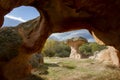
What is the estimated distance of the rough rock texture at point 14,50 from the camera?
33.0 feet

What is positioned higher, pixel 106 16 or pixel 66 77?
pixel 106 16

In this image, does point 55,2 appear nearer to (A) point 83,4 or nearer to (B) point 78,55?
(A) point 83,4

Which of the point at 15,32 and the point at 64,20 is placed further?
the point at 15,32

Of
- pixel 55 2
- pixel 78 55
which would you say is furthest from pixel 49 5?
pixel 78 55

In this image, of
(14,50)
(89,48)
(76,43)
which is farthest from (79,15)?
(89,48)

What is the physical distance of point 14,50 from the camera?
10117 mm

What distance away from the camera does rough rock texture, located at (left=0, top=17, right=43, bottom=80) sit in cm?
1006

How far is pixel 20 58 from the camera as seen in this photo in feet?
34.3

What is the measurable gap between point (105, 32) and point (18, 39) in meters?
3.32

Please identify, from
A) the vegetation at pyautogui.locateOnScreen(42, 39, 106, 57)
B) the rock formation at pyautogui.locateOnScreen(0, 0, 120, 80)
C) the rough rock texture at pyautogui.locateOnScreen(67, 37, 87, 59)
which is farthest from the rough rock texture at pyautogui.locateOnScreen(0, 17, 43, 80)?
the vegetation at pyautogui.locateOnScreen(42, 39, 106, 57)

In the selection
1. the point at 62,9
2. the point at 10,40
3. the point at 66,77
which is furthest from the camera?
the point at 66,77

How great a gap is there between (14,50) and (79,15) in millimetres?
2804

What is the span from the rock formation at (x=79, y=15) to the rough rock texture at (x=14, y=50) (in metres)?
0.89

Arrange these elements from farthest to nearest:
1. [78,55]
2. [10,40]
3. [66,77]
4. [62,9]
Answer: [78,55]
[66,77]
[10,40]
[62,9]
